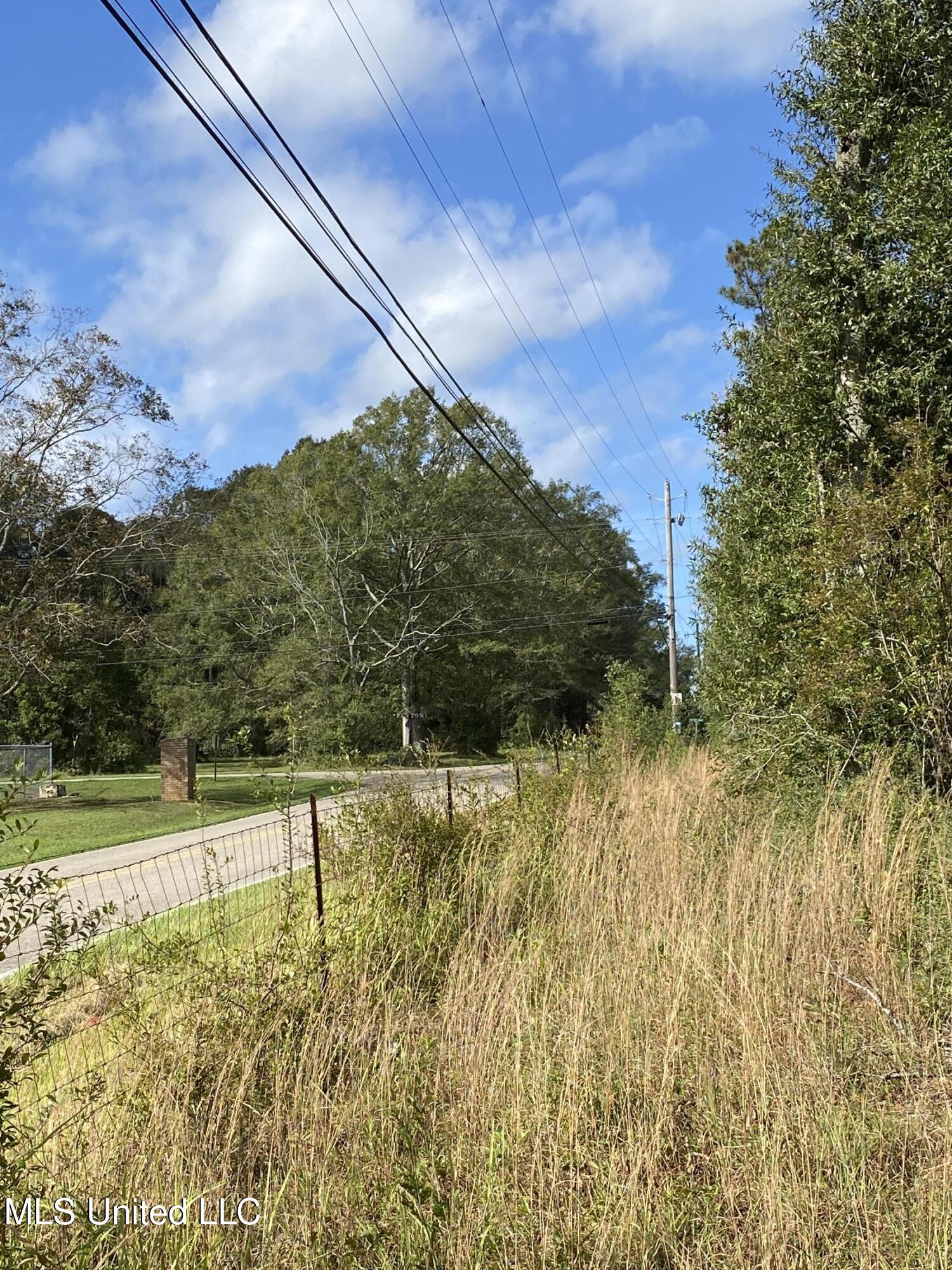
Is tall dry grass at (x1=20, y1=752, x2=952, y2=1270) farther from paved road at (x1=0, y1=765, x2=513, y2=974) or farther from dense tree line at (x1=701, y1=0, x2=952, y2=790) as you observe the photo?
dense tree line at (x1=701, y1=0, x2=952, y2=790)

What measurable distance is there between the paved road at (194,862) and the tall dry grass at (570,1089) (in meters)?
0.92

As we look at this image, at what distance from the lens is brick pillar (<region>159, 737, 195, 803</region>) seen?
2186 centimetres

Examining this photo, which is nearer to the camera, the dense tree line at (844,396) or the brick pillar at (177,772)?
the dense tree line at (844,396)

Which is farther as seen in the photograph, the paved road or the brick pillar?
the brick pillar

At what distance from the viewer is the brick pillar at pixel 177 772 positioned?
21.9 metres

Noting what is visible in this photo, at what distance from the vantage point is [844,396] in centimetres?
1075

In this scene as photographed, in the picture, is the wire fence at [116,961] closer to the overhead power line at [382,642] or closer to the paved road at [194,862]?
the paved road at [194,862]

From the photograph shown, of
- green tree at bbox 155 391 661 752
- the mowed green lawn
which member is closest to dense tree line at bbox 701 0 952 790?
the mowed green lawn

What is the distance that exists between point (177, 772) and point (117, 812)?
2.83m

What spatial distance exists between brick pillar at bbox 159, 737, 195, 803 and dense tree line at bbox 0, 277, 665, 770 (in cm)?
184

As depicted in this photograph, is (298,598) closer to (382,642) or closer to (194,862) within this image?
(382,642)

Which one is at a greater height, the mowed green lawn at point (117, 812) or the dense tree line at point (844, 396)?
the dense tree line at point (844, 396)

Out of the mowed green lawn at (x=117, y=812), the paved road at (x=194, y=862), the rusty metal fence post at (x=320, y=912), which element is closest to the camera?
the rusty metal fence post at (x=320, y=912)

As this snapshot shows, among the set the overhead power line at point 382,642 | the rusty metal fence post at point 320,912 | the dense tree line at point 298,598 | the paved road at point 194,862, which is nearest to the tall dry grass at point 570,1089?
the rusty metal fence post at point 320,912
